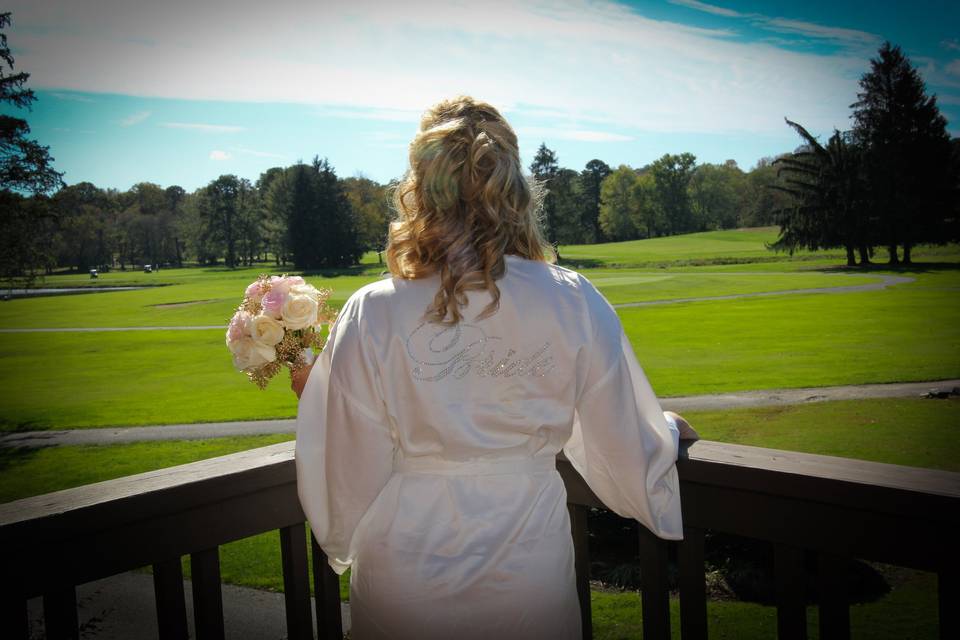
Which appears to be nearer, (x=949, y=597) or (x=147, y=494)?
(x=949, y=597)

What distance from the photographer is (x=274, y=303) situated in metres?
1.95

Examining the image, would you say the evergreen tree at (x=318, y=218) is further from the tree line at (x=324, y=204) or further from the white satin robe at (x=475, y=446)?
the white satin robe at (x=475, y=446)

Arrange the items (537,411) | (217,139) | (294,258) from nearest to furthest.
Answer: (537,411) < (217,139) < (294,258)

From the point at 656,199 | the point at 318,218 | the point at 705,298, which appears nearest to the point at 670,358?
the point at 705,298

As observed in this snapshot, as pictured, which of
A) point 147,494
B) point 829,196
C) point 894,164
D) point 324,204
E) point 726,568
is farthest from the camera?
point 324,204

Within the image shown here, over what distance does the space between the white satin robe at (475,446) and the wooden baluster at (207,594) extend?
0.30m

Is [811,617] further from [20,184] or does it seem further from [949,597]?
[20,184]

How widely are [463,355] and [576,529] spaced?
71 centimetres

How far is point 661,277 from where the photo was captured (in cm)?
3195

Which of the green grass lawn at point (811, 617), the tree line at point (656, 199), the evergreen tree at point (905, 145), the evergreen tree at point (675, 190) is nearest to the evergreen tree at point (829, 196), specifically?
the evergreen tree at point (905, 145)

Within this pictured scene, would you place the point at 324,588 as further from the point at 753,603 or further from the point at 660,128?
the point at 660,128

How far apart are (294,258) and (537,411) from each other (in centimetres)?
4028

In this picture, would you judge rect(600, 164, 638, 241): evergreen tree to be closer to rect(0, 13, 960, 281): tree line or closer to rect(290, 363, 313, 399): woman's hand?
rect(0, 13, 960, 281): tree line

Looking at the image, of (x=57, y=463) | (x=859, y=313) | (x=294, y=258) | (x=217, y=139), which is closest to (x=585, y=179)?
(x=294, y=258)
